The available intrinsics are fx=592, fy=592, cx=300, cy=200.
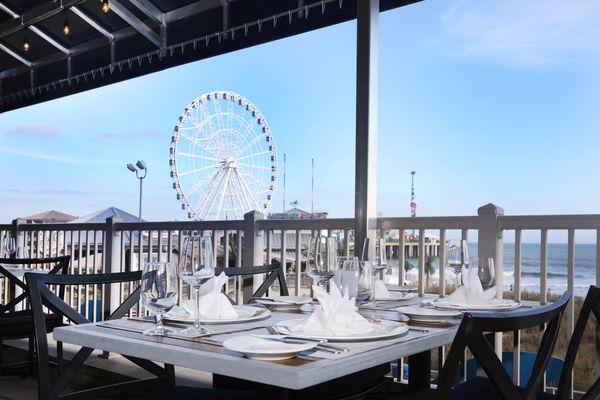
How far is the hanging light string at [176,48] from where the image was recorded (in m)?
3.86

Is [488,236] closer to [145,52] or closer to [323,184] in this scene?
[145,52]

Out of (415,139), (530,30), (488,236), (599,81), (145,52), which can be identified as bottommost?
(488,236)

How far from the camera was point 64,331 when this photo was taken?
4.52 feet

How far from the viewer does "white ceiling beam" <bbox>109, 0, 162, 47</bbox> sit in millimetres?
4742

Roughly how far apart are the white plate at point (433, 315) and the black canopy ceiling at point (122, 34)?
98.2 inches

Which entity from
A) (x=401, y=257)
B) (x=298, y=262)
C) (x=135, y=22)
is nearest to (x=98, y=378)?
(x=298, y=262)

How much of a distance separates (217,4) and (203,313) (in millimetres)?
3354

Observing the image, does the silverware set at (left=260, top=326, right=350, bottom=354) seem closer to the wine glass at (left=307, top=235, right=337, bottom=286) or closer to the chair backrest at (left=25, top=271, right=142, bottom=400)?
the wine glass at (left=307, top=235, right=337, bottom=286)

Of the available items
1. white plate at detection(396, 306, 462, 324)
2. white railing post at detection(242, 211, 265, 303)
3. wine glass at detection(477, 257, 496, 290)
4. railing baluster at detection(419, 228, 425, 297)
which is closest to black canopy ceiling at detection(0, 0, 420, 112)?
white railing post at detection(242, 211, 265, 303)

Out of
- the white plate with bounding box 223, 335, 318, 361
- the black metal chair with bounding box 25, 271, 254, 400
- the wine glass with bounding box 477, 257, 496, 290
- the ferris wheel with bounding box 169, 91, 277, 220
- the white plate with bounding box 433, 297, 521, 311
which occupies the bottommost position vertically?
the black metal chair with bounding box 25, 271, 254, 400

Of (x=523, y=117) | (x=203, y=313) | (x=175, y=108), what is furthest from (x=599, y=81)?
(x=203, y=313)

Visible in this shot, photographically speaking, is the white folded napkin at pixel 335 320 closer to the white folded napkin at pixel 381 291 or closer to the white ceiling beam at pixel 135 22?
the white folded napkin at pixel 381 291

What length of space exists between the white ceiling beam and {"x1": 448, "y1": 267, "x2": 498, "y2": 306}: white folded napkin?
370 centimetres

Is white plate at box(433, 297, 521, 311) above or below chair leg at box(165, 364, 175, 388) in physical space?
above
